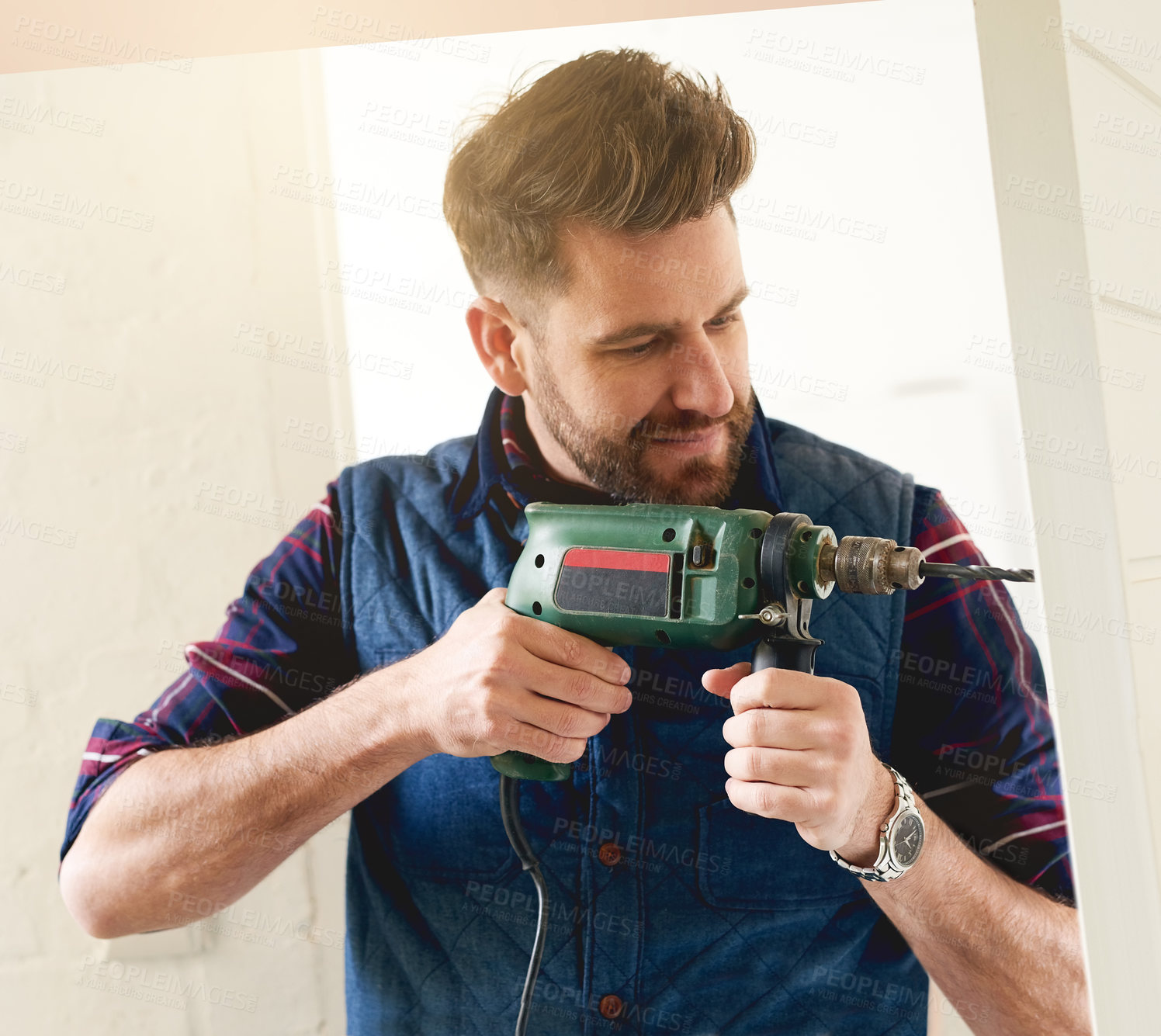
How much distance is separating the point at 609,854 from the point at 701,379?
0.46m

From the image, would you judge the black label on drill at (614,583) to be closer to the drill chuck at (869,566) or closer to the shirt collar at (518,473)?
the drill chuck at (869,566)

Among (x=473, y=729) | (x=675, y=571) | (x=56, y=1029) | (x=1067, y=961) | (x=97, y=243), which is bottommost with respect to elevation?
(x=56, y=1029)

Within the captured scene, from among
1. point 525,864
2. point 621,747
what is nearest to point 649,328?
point 621,747

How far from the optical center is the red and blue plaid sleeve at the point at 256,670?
0.97 meters

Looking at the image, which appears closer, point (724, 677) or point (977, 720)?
point (724, 677)

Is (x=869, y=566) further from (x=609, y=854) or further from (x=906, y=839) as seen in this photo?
(x=609, y=854)

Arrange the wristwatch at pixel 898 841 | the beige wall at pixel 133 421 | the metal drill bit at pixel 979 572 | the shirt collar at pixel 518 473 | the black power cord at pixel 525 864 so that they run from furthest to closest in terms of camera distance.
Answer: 1. the beige wall at pixel 133 421
2. the shirt collar at pixel 518 473
3. the black power cord at pixel 525 864
4. the wristwatch at pixel 898 841
5. the metal drill bit at pixel 979 572

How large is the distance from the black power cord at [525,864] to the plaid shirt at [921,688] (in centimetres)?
28

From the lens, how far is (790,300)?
3.82 ft

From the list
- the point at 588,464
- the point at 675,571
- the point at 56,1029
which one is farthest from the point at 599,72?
the point at 56,1029

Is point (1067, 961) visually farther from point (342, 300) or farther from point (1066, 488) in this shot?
point (342, 300)

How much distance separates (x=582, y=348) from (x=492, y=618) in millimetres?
310

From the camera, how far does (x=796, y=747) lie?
25.3 inches

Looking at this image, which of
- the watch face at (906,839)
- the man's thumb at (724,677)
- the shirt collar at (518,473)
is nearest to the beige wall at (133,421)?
the shirt collar at (518,473)
